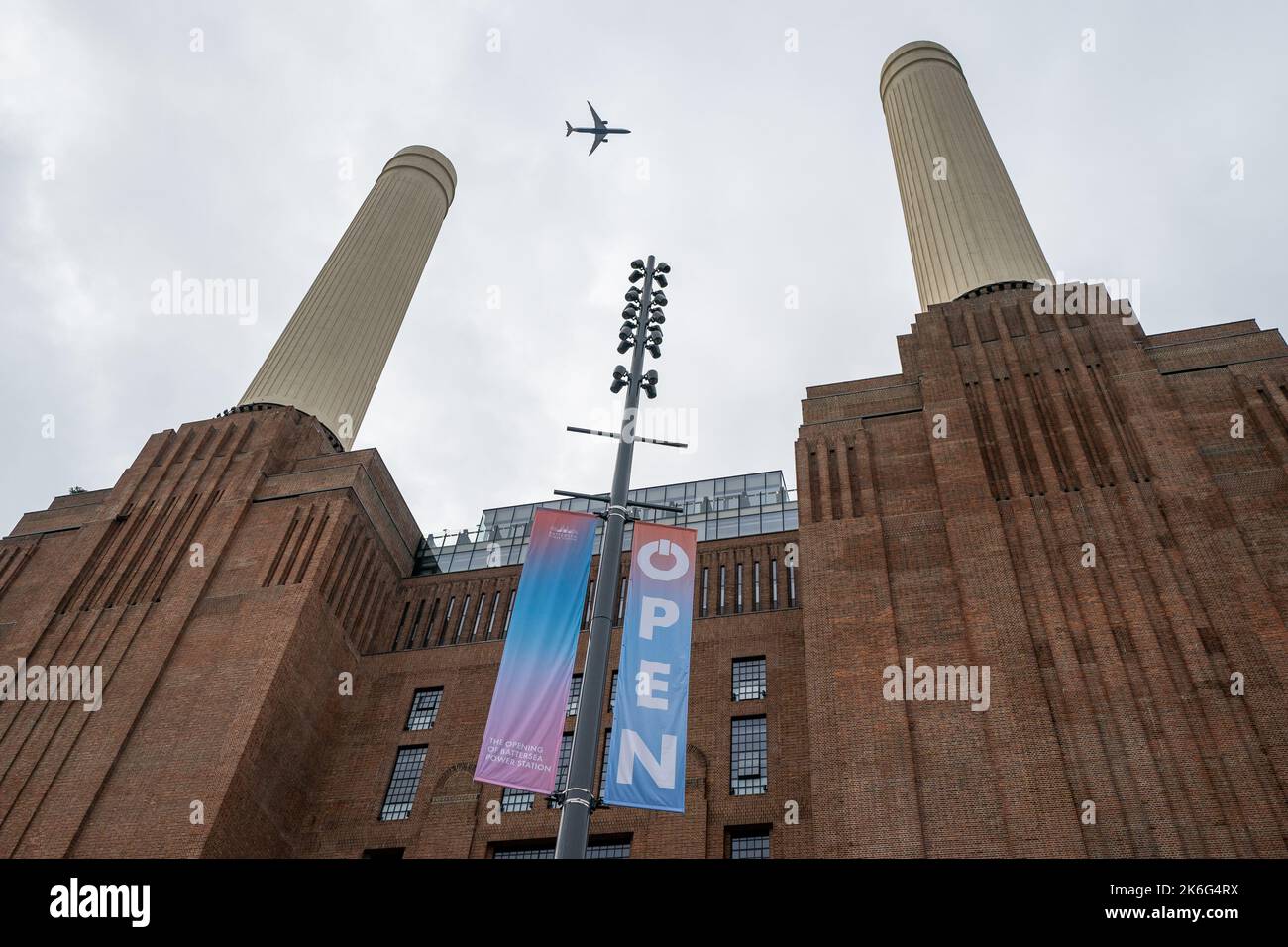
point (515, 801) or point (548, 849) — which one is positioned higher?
point (515, 801)

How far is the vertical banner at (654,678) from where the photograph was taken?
1251 cm

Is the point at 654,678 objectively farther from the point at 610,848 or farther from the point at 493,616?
the point at 493,616

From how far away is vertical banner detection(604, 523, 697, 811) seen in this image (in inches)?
492

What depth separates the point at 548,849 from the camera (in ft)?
113

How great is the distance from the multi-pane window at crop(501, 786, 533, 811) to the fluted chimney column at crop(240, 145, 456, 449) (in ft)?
73.5

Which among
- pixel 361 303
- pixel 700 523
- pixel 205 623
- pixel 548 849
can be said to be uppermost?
pixel 361 303

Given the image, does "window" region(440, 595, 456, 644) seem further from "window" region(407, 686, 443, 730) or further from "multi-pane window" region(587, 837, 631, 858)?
"multi-pane window" region(587, 837, 631, 858)

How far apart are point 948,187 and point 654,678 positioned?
1785 inches

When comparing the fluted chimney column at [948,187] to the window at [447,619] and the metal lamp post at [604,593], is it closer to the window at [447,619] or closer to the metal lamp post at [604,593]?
the window at [447,619]

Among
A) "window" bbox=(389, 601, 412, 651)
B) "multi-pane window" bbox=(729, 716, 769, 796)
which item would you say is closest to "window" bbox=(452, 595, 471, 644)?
"window" bbox=(389, 601, 412, 651)

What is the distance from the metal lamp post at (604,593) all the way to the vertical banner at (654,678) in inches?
12.5

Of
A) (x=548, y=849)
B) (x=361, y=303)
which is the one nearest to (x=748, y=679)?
(x=548, y=849)

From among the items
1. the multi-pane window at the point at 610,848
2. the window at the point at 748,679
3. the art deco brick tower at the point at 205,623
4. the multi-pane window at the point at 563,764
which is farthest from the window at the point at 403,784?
the window at the point at 748,679
